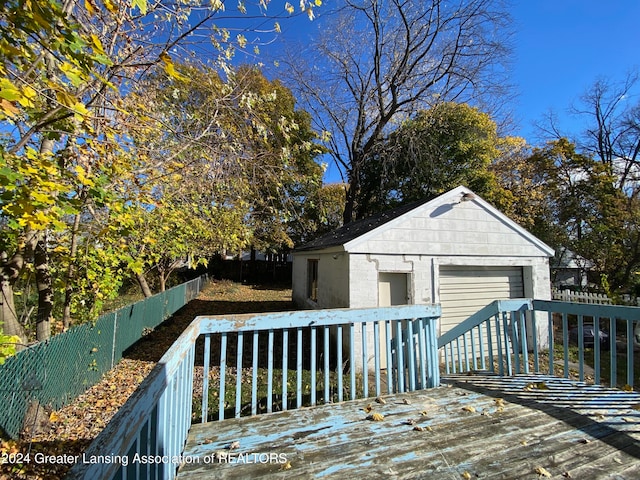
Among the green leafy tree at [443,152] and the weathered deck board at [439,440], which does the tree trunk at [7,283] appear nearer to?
the weathered deck board at [439,440]

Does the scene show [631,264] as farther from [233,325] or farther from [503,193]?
[233,325]

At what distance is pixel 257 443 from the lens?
2.31 metres

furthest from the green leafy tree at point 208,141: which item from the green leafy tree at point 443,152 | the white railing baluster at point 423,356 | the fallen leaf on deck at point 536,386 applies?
the green leafy tree at point 443,152

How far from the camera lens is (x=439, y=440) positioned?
7.75 feet

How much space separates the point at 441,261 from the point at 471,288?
1245 millimetres

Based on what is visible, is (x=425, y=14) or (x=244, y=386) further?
(x=425, y=14)

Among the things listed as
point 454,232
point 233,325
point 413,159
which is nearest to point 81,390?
point 233,325

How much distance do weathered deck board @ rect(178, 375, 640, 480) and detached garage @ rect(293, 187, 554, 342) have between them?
3.96 m

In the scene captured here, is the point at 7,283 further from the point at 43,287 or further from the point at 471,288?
the point at 471,288

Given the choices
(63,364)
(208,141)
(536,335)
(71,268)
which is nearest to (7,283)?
(71,268)

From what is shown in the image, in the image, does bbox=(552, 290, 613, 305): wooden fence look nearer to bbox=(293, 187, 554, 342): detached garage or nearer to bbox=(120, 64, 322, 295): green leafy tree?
bbox=(293, 187, 554, 342): detached garage

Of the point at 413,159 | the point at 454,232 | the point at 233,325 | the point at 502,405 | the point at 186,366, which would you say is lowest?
the point at 502,405

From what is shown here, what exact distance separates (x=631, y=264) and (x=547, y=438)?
1494cm

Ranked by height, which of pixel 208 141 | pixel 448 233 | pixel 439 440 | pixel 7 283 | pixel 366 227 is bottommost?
pixel 439 440
